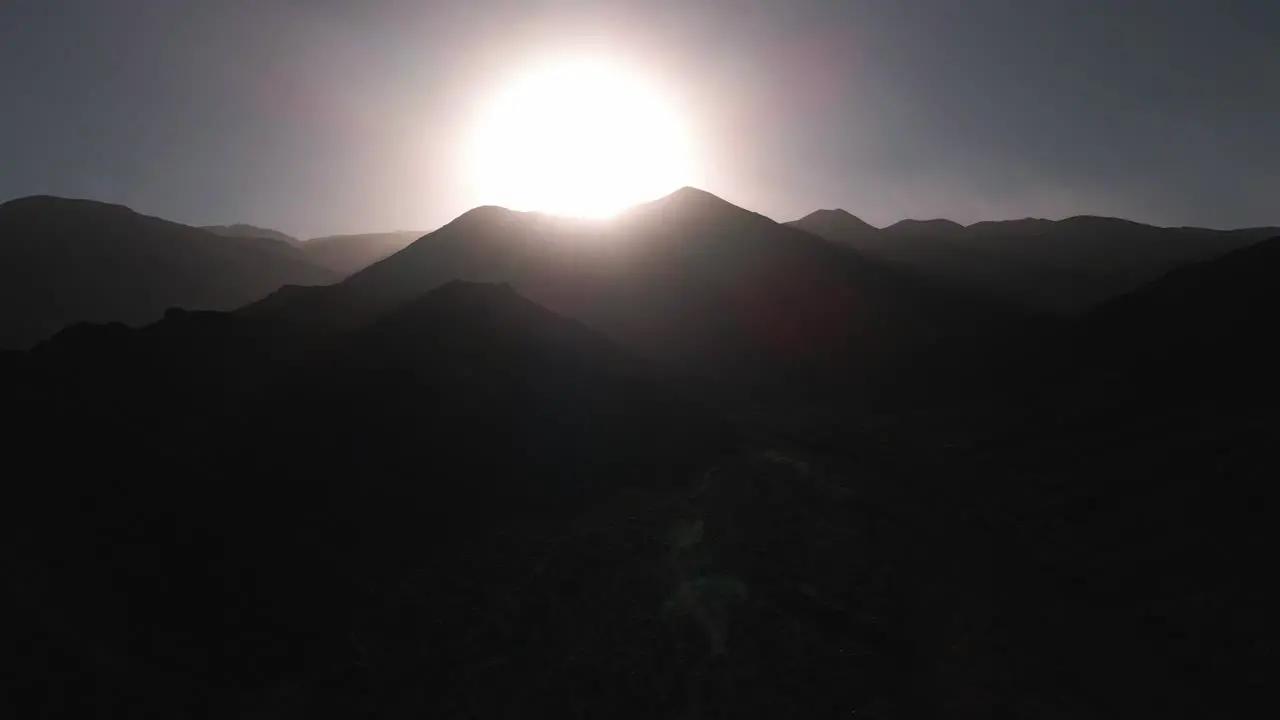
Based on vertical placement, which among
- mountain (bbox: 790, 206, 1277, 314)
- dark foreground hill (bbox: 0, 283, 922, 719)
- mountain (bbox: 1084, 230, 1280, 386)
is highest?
mountain (bbox: 790, 206, 1277, 314)

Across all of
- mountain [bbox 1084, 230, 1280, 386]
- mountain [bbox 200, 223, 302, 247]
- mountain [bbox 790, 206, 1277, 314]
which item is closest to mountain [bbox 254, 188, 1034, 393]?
mountain [bbox 1084, 230, 1280, 386]

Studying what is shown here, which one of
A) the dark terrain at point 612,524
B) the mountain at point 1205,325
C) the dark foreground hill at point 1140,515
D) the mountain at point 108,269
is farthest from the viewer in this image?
the mountain at point 108,269

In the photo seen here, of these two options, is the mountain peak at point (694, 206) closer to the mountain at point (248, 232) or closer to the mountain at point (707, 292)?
the mountain at point (707, 292)

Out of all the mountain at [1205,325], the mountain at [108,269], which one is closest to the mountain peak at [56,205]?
the mountain at [108,269]

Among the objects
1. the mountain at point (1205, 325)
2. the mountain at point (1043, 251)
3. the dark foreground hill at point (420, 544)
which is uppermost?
the mountain at point (1043, 251)

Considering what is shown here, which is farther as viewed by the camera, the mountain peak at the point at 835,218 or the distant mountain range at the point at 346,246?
the distant mountain range at the point at 346,246

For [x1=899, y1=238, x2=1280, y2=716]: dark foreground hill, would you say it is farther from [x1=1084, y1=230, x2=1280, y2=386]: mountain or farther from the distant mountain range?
the distant mountain range

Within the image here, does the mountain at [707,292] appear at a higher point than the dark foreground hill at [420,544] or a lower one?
higher

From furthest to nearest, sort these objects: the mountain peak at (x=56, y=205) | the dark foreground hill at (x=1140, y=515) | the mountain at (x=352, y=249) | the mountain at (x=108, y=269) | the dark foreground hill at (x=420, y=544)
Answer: the mountain at (x=352, y=249)
the mountain peak at (x=56, y=205)
the mountain at (x=108, y=269)
the dark foreground hill at (x=420, y=544)
the dark foreground hill at (x=1140, y=515)
